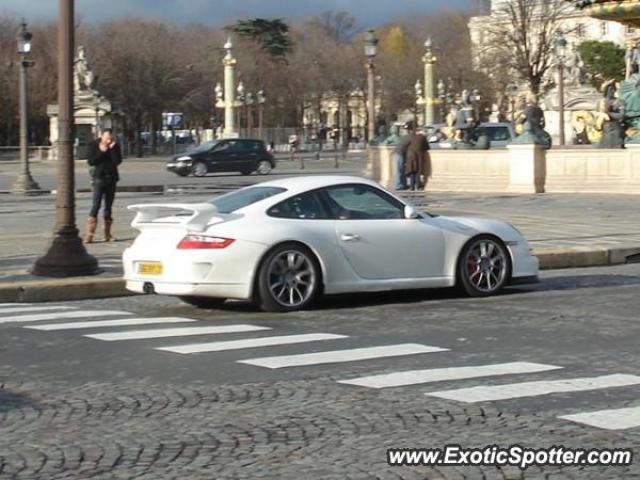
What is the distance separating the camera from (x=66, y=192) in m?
16.1

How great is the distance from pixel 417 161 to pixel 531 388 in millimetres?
24403

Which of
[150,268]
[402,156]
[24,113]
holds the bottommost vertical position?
[150,268]

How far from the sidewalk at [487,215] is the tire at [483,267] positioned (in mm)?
3541

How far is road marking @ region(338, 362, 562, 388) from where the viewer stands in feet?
29.6

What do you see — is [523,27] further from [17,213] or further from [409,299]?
[409,299]

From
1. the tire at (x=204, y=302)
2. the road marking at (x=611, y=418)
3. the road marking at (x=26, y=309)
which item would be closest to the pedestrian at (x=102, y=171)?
the road marking at (x=26, y=309)

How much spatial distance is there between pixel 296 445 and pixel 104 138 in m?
13.0

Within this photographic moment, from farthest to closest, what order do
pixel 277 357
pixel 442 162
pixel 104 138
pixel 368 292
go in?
pixel 442 162 → pixel 104 138 → pixel 368 292 → pixel 277 357

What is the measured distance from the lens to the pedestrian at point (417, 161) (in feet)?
107

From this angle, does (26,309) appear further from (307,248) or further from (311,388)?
(311,388)

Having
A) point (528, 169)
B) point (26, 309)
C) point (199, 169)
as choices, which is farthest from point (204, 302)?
point (199, 169)

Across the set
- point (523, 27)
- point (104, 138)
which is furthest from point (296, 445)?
point (523, 27)

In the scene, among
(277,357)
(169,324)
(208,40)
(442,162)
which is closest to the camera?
(277,357)

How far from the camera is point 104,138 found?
19562mm
